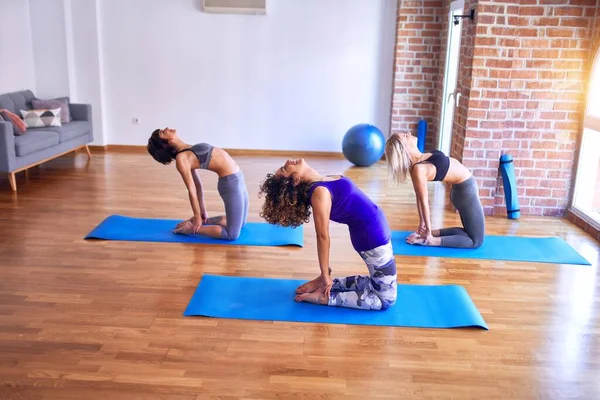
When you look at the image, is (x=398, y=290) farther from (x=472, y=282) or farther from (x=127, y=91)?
(x=127, y=91)

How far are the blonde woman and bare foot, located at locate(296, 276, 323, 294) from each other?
965 mm

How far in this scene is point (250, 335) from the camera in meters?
2.90

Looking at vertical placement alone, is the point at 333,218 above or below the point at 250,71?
below

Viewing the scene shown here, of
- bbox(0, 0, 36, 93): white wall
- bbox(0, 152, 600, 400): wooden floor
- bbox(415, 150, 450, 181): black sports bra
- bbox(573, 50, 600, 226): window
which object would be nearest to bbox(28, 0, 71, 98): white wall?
bbox(0, 0, 36, 93): white wall

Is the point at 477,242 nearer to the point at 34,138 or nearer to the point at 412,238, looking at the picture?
the point at 412,238

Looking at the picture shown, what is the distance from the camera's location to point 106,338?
9.30 ft

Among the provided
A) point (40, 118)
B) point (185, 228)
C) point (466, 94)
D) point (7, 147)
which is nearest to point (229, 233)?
point (185, 228)

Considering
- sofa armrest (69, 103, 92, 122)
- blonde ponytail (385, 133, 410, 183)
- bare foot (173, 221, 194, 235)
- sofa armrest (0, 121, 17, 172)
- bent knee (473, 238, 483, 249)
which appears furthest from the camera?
sofa armrest (69, 103, 92, 122)

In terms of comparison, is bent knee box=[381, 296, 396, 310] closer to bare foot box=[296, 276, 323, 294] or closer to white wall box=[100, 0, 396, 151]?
bare foot box=[296, 276, 323, 294]

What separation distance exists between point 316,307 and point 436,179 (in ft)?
4.47

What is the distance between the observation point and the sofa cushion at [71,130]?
6.25 m

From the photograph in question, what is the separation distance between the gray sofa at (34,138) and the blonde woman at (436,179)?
11.6 ft

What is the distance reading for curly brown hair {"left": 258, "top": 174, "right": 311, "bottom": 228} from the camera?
2.92 meters

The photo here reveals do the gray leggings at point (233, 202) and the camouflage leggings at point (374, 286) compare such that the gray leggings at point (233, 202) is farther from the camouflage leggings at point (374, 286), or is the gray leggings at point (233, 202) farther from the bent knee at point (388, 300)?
the bent knee at point (388, 300)
